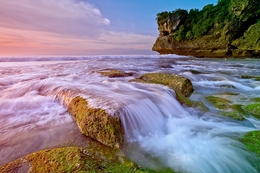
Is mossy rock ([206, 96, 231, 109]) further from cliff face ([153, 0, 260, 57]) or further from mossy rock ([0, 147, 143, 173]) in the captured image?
cliff face ([153, 0, 260, 57])

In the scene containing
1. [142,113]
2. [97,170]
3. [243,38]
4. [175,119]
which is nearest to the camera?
[97,170]

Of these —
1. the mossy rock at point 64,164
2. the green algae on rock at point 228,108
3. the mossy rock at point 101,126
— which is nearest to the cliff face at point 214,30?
the green algae on rock at point 228,108

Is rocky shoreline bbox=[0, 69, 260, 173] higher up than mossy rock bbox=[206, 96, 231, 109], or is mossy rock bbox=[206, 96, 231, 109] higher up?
rocky shoreline bbox=[0, 69, 260, 173]

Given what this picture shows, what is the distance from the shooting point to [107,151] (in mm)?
2646

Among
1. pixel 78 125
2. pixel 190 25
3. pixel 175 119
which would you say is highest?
pixel 190 25

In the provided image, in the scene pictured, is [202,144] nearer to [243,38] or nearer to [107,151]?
[107,151]

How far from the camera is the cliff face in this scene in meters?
31.2

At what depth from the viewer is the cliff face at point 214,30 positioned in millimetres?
31156

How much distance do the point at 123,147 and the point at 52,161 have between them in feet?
3.65

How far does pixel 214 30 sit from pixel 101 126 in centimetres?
4181

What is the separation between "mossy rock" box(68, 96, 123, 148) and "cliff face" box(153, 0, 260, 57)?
1327 inches

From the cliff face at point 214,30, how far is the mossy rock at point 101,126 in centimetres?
3370

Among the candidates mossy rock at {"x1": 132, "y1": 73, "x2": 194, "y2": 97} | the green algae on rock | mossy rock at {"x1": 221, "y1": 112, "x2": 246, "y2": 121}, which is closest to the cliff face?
mossy rock at {"x1": 132, "y1": 73, "x2": 194, "y2": 97}

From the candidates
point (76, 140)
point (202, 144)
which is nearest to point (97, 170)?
point (76, 140)
